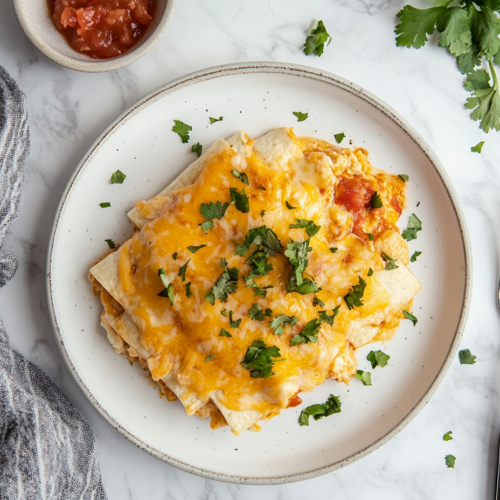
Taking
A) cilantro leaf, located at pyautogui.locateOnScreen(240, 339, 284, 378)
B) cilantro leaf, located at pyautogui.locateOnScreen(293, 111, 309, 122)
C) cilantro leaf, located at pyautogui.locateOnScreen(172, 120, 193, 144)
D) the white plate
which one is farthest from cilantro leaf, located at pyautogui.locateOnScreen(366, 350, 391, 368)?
cilantro leaf, located at pyautogui.locateOnScreen(172, 120, 193, 144)

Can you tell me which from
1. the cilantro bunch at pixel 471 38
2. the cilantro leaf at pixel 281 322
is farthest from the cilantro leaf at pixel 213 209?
the cilantro bunch at pixel 471 38

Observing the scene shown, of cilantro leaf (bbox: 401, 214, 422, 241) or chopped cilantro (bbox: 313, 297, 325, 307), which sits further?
cilantro leaf (bbox: 401, 214, 422, 241)

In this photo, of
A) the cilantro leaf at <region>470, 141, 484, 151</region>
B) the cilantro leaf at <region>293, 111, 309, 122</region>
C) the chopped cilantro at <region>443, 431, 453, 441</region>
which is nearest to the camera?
the cilantro leaf at <region>293, 111, 309, 122</region>

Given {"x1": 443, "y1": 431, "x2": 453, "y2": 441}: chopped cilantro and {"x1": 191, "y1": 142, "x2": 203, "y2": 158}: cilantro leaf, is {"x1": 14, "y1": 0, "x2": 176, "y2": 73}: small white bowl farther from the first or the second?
{"x1": 443, "y1": 431, "x2": 453, "y2": 441}: chopped cilantro

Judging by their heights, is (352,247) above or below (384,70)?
below

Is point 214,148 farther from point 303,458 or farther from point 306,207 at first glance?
point 303,458

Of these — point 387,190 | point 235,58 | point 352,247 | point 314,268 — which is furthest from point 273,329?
point 235,58

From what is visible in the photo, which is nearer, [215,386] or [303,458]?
[215,386]

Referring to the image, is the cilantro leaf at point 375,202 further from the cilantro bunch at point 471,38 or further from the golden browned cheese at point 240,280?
the cilantro bunch at point 471,38
